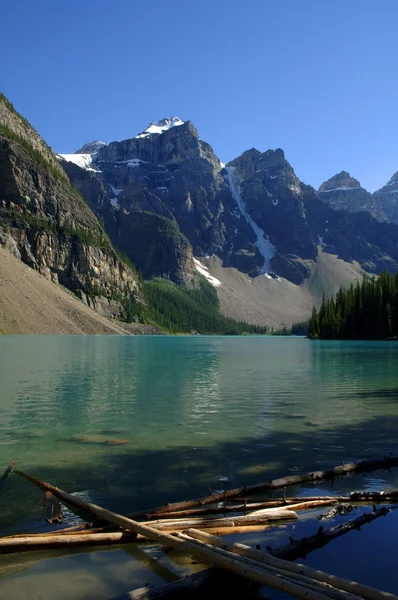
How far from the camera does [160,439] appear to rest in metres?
20.3

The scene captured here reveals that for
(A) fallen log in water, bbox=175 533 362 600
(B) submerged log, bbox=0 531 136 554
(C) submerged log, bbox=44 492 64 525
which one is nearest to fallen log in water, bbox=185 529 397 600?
(A) fallen log in water, bbox=175 533 362 600

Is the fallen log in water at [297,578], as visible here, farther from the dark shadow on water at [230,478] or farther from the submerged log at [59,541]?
the submerged log at [59,541]

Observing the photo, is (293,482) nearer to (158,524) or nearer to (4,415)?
(158,524)

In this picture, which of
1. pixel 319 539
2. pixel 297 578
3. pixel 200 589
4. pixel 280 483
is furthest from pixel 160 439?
pixel 297 578

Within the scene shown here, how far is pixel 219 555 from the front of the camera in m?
7.53

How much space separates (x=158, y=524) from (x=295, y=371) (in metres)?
46.8

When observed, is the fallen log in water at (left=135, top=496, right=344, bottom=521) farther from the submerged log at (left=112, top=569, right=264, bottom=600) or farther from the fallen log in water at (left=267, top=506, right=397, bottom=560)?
the submerged log at (left=112, top=569, right=264, bottom=600)

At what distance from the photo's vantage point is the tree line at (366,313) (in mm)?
141000

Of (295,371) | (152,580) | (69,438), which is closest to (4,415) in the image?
(69,438)

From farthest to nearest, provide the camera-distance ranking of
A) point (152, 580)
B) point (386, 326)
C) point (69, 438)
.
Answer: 1. point (386, 326)
2. point (69, 438)
3. point (152, 580)

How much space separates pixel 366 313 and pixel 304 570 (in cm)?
15207

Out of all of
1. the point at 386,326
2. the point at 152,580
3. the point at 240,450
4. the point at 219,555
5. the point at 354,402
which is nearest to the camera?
the point at 219,555

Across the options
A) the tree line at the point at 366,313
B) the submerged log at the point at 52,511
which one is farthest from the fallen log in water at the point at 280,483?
the tree line at the point at 366,313

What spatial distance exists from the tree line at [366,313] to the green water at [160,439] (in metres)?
107
